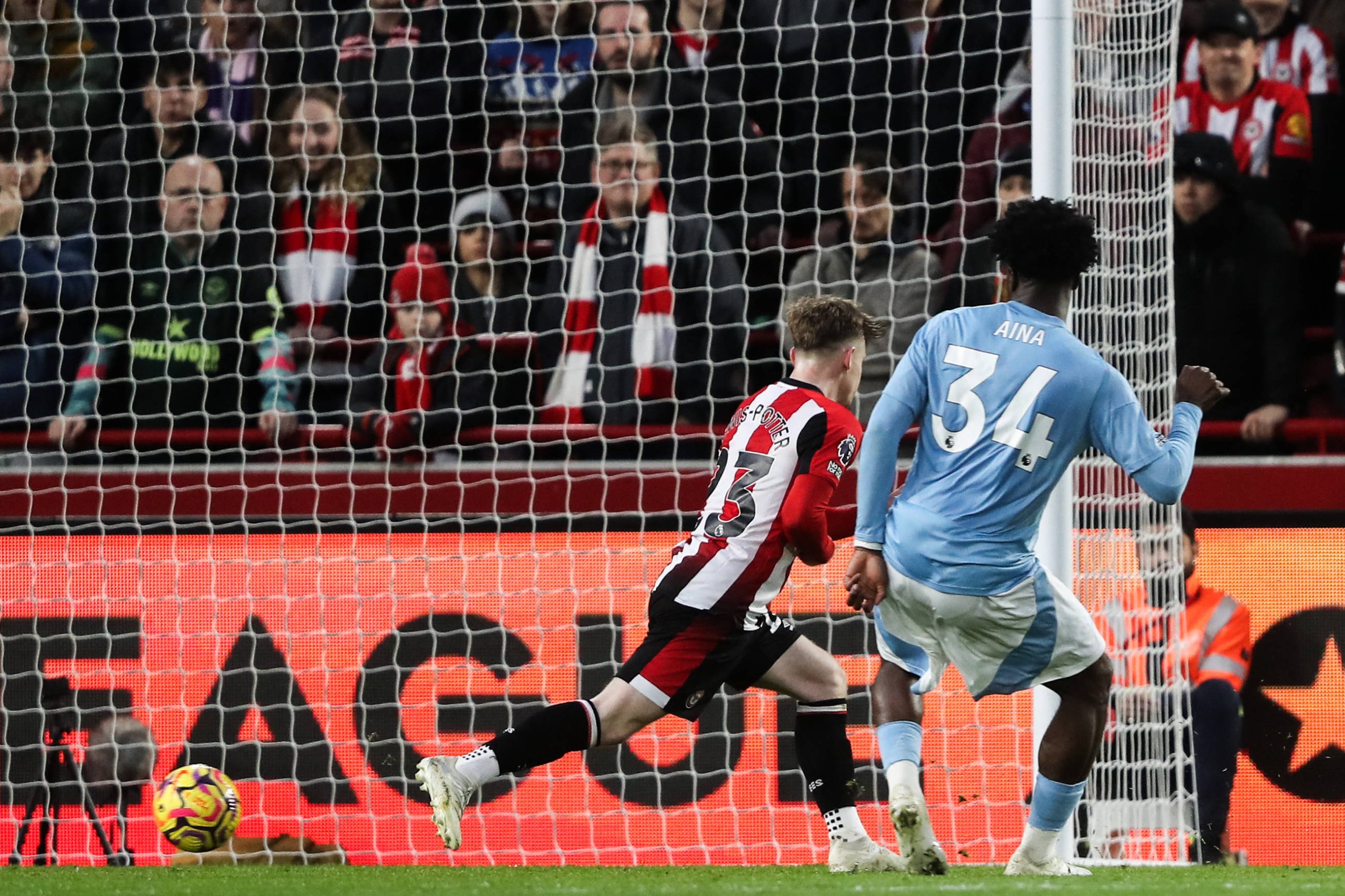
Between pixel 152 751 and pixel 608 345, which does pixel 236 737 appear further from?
pixel 608 345

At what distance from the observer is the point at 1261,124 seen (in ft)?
22.7

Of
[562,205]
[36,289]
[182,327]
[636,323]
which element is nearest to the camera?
[636,323]

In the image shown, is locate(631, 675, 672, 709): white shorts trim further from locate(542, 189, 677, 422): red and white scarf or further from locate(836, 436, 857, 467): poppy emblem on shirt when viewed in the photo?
locate(542, 189, 677, 422): red and white scarf

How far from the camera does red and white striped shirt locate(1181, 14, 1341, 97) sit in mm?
7145

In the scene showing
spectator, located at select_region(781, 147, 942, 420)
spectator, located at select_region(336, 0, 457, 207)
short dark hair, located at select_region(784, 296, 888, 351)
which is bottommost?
short dark hair, located at select_region(784, 296, 888, 351)

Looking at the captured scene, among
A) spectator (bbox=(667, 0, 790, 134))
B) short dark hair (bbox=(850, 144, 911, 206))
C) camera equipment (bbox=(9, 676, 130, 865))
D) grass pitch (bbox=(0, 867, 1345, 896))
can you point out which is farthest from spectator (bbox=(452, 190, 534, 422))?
grass pitch (bbox=(0, 867, 1345, 896))

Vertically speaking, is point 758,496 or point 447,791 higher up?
point 758,496

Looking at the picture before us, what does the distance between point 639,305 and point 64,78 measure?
9.99ft

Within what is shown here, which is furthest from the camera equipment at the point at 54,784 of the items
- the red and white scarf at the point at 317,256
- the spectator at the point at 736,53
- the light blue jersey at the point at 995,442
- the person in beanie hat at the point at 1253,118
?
the person in beanie hat at the point at 1253,118

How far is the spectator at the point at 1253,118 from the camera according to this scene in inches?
270

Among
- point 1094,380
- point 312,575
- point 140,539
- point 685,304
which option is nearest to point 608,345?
point 685,304

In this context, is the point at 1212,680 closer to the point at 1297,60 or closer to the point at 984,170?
the point at 984,170

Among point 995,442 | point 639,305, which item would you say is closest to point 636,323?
point 639,305

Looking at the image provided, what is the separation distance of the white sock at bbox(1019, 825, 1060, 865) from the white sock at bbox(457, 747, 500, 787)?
129 cm
